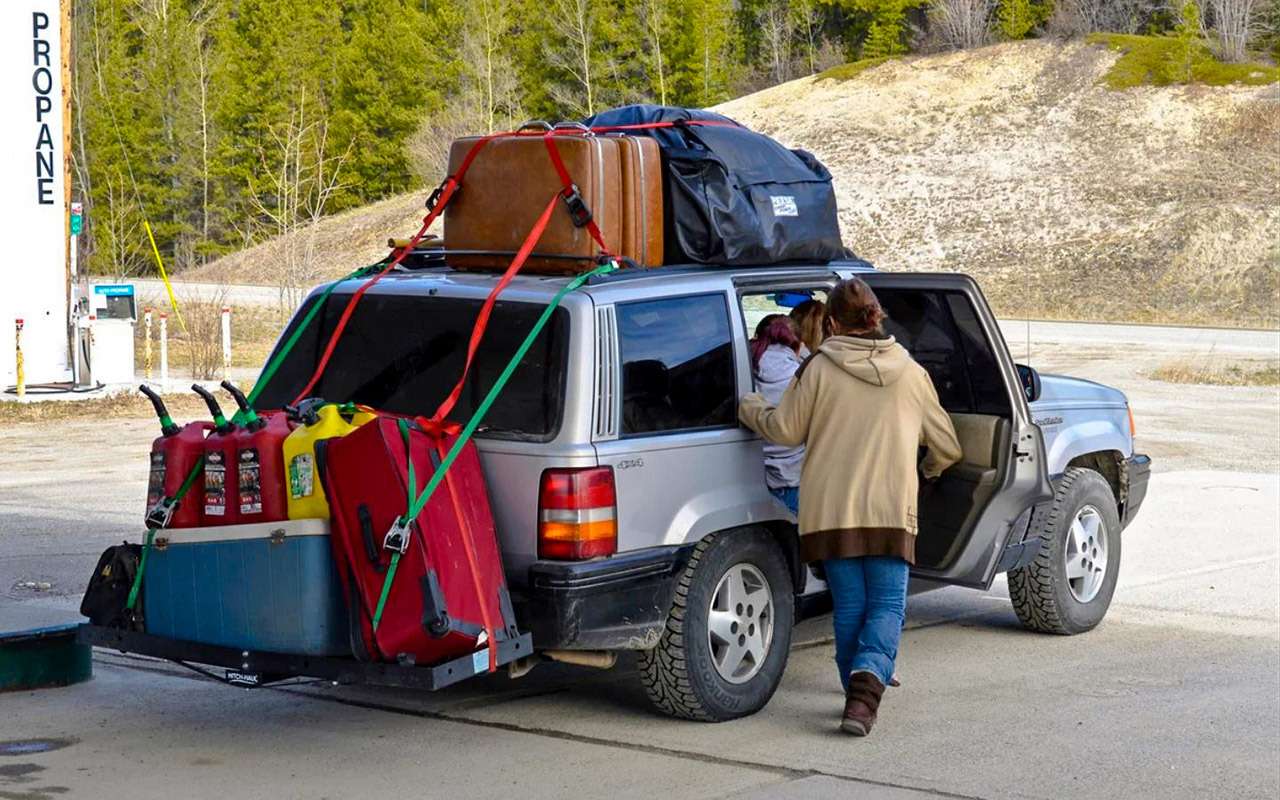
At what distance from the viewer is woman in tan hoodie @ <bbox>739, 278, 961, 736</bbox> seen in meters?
6.66

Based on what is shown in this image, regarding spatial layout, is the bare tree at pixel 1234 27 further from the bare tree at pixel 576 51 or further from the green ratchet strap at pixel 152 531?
the green ratchet strap at pixel 152 531

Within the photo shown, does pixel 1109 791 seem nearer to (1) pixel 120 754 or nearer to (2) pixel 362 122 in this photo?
(1) pixel 120 754

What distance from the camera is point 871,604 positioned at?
6.82 metres

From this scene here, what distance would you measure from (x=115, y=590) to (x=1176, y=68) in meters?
65.8

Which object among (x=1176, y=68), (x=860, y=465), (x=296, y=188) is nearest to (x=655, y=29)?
(x=1176, y=68)

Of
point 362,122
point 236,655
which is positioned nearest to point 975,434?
point 236,655

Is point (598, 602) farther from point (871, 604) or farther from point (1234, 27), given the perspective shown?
point (1234, 27)

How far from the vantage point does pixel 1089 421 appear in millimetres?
8812

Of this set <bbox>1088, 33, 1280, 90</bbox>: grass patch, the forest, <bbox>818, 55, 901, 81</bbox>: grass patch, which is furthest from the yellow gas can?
<bbox>818, 55, 901, 81</bbox>: grass patch

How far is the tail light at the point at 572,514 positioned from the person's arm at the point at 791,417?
0.86 meters

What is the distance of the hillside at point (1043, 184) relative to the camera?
51.1 m

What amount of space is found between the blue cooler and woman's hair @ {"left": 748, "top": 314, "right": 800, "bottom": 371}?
227cm

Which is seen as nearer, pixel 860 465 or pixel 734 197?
pixel 860 465

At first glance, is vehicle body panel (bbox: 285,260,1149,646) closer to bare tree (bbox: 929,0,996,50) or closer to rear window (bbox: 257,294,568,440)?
rear window (bbox: 257,294,568,440)
